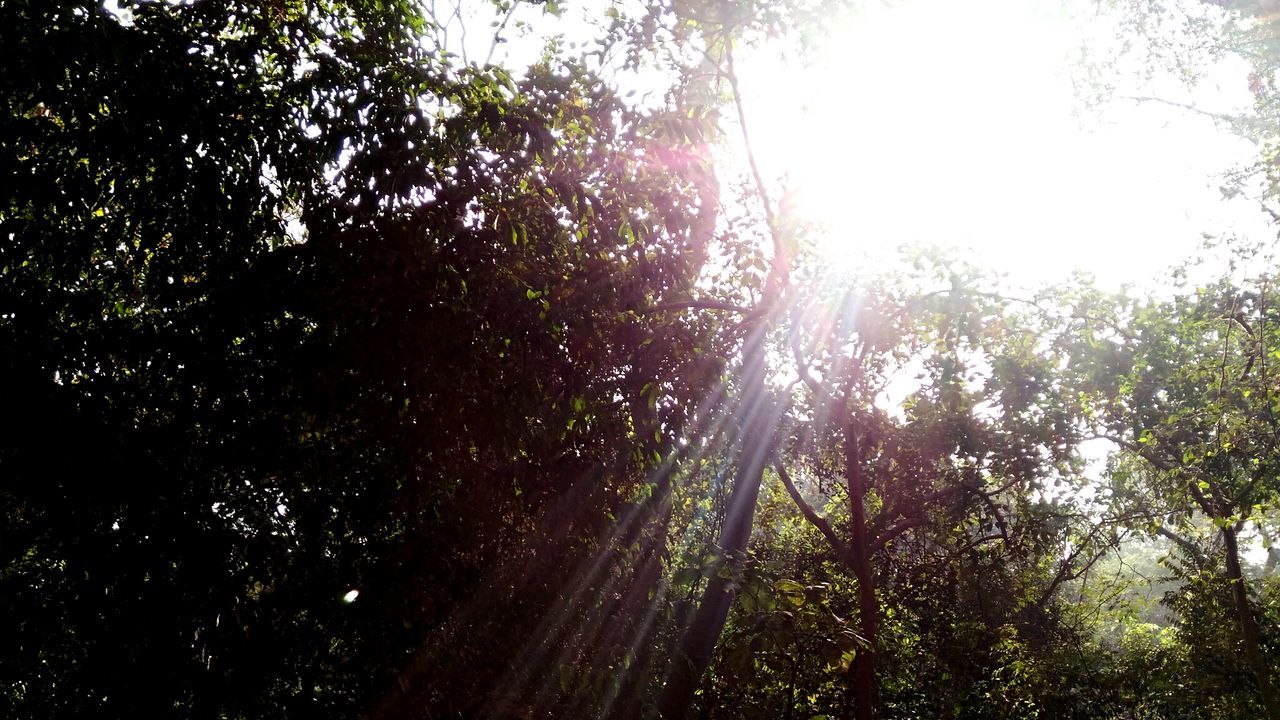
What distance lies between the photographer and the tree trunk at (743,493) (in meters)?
6.58

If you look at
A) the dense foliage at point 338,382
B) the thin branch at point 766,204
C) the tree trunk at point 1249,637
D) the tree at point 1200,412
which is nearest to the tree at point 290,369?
the dense foliage at point 338,382

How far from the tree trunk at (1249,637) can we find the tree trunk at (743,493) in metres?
6.27

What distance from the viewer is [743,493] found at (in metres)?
7.94

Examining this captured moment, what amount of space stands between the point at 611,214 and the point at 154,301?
209 centimetres

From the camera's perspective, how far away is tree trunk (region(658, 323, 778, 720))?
658 cm

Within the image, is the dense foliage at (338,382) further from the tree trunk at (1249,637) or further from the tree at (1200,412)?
the tree trunk at (1249,637)

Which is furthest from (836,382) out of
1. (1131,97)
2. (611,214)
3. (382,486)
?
(1131,97)

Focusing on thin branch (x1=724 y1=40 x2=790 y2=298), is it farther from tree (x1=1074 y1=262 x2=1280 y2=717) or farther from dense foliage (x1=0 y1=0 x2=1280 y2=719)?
tree (x1=1074 y1=262 x2=1280 y2=717)

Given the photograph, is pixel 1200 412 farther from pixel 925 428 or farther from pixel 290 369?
pixel 290 369

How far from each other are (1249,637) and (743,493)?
7.08 metres

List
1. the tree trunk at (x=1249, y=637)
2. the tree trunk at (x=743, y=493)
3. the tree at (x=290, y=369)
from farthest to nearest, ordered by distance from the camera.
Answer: the tree trunk at (x=1249, y=637)
the tree trunk at (x=743, y=493)
the tree at (x=290, y=369)

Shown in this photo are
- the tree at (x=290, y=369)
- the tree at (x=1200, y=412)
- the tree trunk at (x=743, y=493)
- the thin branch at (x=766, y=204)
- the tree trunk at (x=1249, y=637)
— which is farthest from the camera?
the tree trunk at (x=1249, y=637)

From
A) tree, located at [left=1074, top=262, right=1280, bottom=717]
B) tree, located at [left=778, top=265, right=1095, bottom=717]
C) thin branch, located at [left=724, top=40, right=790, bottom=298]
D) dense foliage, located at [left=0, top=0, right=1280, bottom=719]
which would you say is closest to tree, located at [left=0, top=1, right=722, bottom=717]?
dense foliage, located at [left=0, top=0, right=1280, bottom=719]

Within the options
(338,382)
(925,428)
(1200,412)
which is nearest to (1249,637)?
(1200,412)
